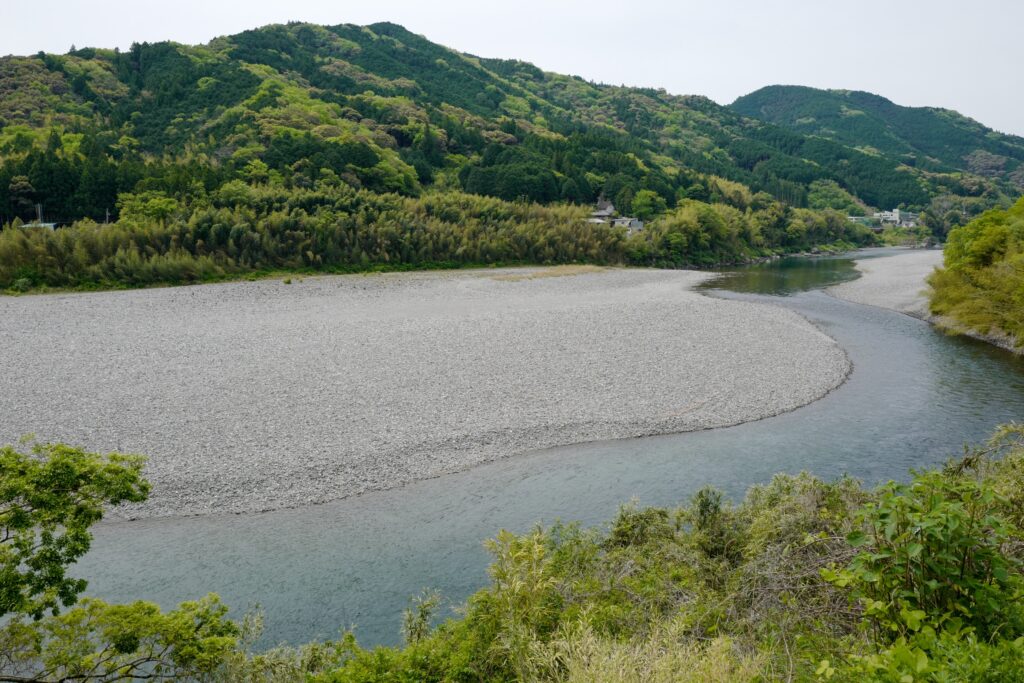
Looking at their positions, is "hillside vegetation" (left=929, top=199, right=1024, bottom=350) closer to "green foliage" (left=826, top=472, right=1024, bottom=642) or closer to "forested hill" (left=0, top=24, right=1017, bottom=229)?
"green foliage" (left=826, top=472, right=1024, bottom=642)

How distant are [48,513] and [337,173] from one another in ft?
187

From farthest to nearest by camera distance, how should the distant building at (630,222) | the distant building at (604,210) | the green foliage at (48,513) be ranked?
the distant building at (604,210) → the distant building at (630,222) → the green foliage at (48,513)

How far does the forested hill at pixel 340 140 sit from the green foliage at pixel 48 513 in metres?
43.6

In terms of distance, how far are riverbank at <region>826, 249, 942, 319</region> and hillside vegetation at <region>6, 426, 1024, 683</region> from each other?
96.4 feet

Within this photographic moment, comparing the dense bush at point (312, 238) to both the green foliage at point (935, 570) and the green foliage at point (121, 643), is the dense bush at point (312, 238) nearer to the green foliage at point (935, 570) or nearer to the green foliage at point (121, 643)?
the green foliage at point (121, 643)

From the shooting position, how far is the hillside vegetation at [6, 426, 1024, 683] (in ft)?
12.8

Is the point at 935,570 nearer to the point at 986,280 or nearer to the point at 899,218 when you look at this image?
the point at 986,280

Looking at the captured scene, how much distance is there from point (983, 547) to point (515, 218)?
2044 inches

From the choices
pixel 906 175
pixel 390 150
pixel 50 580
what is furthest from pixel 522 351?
pixel 906 175

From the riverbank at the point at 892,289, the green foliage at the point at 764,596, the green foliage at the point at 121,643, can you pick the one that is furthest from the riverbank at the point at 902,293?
the green foliage at the point at 121,643

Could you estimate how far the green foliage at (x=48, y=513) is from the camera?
173 inches

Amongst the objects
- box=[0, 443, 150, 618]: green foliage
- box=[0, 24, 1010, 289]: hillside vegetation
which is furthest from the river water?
box=[0, 24, 1010, 289]: hillside vegetation

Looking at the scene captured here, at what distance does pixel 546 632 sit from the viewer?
17.8 feet

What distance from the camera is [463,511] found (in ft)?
33.3
